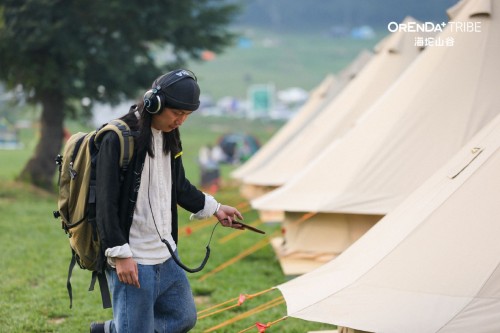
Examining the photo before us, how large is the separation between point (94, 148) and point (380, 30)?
296 feet

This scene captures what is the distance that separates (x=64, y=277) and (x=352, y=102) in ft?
17.7

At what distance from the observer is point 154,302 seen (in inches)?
171

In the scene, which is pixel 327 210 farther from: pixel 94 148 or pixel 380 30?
pixel 380 30

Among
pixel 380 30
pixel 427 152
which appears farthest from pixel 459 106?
pixel 380 30

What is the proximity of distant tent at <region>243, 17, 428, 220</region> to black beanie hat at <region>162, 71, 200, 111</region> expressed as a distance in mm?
7369

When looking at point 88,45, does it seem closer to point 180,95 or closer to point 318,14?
point 180,95

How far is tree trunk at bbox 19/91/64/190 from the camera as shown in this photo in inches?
676

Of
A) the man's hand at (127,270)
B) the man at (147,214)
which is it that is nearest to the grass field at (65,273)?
the man at (147,214)

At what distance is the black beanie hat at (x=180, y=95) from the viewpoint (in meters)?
4.16

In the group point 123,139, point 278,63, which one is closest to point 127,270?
point 123,139

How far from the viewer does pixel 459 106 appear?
8.24 m

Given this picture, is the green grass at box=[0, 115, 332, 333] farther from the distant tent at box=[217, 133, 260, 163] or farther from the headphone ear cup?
the distant tent at box=[217, 133, 260, 163]

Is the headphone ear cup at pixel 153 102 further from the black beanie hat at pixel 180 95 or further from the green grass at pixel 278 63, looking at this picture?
the green grass at pixel 278 63

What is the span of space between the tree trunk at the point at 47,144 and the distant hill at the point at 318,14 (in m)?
75.0
